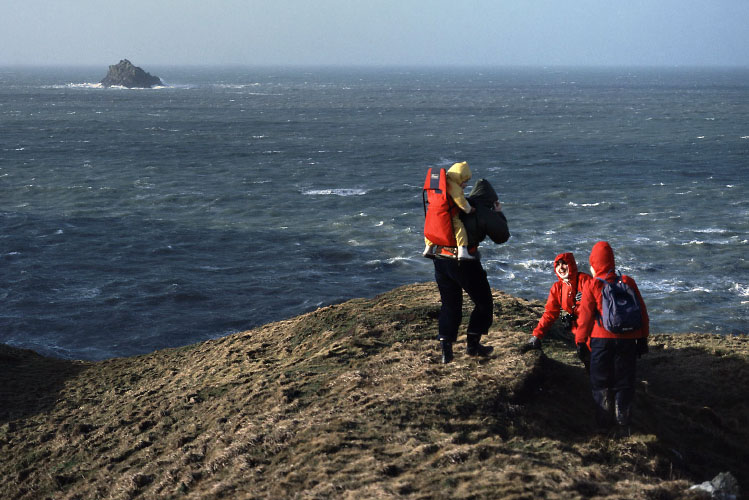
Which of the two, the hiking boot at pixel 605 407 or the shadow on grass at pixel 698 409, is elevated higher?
the hiking boot at pixel 605 407

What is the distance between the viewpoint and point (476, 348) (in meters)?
10.6

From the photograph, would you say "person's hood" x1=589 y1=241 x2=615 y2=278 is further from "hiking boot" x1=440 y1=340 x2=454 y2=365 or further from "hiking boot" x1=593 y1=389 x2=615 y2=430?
"hiking boot" x1=440 y1=340 x2=454 y2=365

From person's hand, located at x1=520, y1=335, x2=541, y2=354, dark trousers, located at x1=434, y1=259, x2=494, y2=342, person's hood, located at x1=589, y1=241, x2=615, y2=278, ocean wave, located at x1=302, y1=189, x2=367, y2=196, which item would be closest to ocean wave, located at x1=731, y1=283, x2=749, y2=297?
person's hand, located at x1=520, y1=335, x2=541, y2=354

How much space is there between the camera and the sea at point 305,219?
35.4 m

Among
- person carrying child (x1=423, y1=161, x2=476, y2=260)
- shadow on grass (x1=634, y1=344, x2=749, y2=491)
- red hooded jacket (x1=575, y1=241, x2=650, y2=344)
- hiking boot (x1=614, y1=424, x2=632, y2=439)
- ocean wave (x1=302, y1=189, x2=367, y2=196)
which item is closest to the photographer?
red hooded jacket (x1=575, y1=241, x2=650, y2=344)

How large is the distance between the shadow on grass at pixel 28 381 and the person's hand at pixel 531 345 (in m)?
9.84

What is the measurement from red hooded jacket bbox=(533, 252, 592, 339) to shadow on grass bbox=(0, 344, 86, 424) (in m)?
10.4

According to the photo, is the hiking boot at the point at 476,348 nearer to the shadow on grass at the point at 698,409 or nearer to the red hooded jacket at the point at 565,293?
Result: the red hooded jacket at the point at 565,293

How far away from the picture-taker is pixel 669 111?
5571 inches

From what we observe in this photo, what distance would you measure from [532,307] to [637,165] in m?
66.3

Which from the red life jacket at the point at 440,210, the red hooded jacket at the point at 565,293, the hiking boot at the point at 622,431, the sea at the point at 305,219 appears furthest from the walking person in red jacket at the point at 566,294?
the sea at the point at 305,219

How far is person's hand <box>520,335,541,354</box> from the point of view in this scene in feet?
33.8

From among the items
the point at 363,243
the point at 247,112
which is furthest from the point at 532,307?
the point at 247,112

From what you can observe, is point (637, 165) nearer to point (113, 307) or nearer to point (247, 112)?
point (113, 307)
